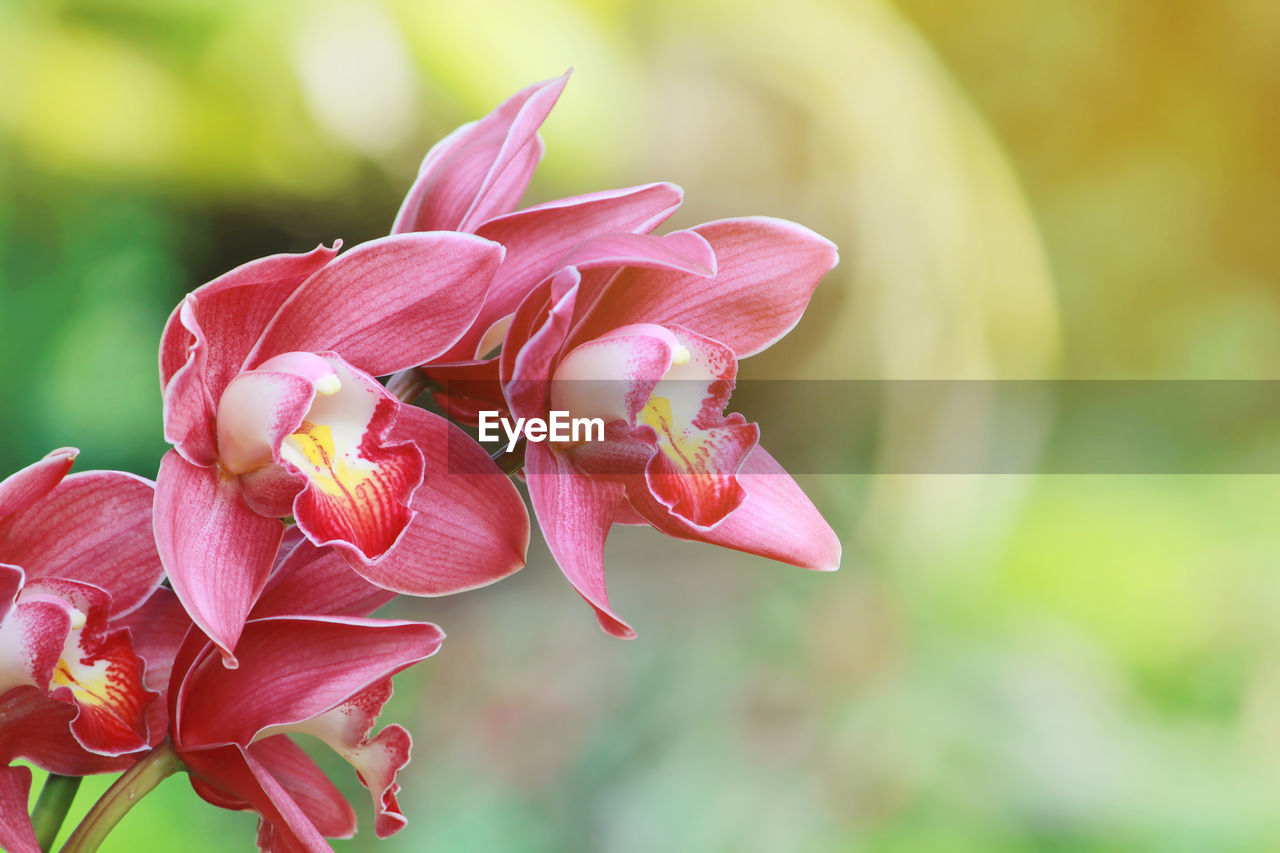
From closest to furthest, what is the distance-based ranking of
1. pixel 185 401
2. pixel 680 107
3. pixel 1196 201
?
pixel 185 401
pixel 680 107
pixel 1196 201

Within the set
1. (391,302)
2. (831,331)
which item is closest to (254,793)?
(391,302)

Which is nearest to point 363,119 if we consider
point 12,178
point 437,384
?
point 12,178

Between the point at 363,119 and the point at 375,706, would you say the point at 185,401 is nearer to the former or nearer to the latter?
the point at 375,706

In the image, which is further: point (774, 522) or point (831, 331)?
point (831, 331)

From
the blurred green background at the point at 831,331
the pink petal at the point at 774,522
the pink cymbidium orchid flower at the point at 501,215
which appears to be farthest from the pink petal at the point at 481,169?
the blurred green background at the point at 831,331

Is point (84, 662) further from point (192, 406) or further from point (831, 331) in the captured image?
point (831, 331)

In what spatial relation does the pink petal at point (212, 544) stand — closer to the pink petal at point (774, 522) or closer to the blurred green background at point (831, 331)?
the pink petal at point (774, 522)
